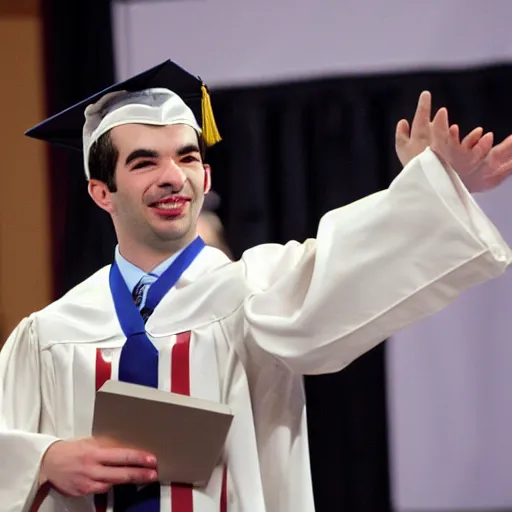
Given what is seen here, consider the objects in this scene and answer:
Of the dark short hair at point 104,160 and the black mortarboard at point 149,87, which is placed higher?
the black mortarboard at point 149,87

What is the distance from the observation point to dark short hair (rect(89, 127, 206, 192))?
1.81 meters

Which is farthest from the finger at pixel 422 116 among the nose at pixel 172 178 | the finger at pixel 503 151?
the nose at pixel 172 178

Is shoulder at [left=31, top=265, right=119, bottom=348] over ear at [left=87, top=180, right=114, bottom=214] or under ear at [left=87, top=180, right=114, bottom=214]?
under

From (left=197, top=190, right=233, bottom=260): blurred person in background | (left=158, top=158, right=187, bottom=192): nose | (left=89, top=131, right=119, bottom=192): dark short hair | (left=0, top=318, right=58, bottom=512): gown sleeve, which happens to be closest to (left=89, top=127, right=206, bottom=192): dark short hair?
(left=89, top=131, right=119, bottom=192): dark short hair

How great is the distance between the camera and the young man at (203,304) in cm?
158

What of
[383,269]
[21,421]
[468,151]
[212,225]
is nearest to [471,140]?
[468,151]

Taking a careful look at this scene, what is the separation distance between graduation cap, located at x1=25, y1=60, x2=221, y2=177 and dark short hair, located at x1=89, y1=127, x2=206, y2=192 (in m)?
0.01

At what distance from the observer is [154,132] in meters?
1.79

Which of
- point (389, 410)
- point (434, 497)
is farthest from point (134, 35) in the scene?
point (434, 497)

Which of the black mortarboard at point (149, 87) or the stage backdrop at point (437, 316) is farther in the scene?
the stage backdrop at point (437, 316)

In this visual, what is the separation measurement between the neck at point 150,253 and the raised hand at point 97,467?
32 cm

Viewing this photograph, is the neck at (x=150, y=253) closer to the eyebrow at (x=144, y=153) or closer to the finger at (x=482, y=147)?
the eyebrow at (x=144, y=153)

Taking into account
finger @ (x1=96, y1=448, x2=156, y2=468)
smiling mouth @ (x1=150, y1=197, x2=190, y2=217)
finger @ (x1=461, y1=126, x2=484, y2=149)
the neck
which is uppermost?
finger @ (x1=461, y1=126, x2=484, y2=149)

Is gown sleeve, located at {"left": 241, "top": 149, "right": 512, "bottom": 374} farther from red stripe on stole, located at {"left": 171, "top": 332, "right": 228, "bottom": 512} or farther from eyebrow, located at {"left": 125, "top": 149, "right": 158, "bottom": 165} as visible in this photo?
eyebrow, located at {"left": 125, "top": 149, "right": 158, "bottom": 165}
